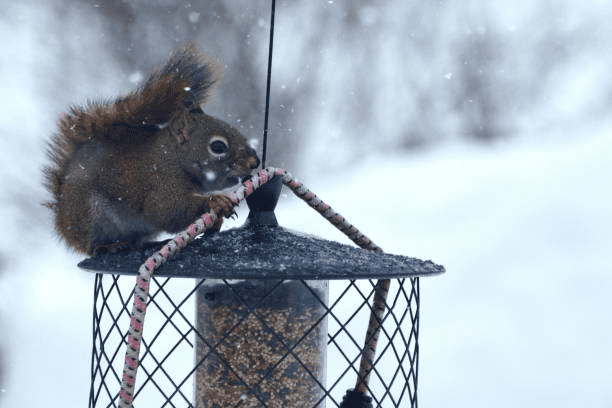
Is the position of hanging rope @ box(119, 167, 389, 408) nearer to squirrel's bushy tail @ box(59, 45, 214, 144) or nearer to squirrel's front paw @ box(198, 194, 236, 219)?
squirrel's front paw @ box(198, 194, 236, 219)

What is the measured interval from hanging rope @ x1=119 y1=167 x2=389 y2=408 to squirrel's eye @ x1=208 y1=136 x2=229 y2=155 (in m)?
0.06

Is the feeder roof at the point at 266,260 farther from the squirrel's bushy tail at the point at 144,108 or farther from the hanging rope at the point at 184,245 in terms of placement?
the squirrel's bushy tail at the point at 144,108

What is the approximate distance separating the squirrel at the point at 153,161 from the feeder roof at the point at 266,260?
44mm

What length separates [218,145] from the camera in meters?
0.98

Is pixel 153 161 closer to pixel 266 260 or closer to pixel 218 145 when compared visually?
pixel 218 145

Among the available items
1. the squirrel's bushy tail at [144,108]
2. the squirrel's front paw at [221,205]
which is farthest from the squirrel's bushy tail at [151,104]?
the squirrel's front paw at [221,205]

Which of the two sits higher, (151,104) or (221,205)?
(151,104)

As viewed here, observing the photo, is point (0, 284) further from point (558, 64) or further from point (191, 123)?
point (558, 64)

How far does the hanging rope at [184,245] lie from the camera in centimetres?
83

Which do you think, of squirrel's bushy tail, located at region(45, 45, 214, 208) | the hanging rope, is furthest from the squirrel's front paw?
squirrel's bushy tail, located at region(45, 45, 214, 208)

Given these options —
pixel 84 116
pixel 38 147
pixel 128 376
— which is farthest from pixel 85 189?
pixel 38 147

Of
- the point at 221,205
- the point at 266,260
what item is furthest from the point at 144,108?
the point at 266,260

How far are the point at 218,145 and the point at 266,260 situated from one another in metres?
0.20

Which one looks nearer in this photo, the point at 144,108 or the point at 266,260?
the point at 266,260
